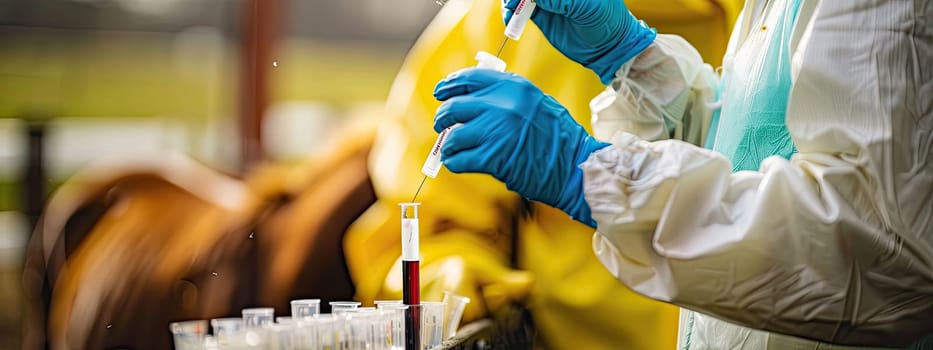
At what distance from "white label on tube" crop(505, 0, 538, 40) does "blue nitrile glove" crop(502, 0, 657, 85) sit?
0.02m

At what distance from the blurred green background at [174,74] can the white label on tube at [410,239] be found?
3.25 feet

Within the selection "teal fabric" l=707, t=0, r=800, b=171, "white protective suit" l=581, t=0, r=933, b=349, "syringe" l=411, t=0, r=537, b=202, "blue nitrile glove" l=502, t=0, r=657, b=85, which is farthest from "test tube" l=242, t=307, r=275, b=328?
"teal fabric" l=707, t=0, r=800, b=171

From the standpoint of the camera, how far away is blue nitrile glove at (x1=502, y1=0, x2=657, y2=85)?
1.35m

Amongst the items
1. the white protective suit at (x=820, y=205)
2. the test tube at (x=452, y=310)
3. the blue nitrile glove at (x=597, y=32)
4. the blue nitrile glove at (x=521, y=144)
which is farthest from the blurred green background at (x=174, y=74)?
the white protective suit at (x=820, y=205)

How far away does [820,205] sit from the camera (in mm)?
978

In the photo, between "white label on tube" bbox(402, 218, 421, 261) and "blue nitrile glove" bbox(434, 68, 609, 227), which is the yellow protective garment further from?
"blue nitrile glove" bbox(434, 68, 609, 227)

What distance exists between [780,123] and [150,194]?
1.55 metres

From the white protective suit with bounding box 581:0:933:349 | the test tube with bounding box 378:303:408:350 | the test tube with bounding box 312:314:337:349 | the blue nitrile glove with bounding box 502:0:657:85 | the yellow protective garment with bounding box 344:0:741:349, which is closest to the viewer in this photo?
the white protective suit with bounding box 581:0:933:349

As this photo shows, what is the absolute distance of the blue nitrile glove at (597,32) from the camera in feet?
4.44

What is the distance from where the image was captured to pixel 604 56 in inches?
57.2

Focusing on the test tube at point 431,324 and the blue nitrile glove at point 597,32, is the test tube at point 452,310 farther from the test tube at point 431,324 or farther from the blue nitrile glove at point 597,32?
the blue nitrile glove at point 597,32

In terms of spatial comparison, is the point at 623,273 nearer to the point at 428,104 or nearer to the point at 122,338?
the point at 428,104

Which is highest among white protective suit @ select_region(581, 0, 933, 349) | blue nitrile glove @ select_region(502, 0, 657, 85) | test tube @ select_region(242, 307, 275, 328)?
blue nitrile glove @ select_region(502, 0, 657, 85)

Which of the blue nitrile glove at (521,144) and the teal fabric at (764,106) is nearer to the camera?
the blue nitrile glove at (521,144)
